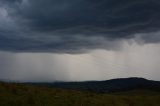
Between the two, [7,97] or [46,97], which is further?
[46,97]

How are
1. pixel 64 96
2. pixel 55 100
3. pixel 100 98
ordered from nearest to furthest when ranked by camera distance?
pixel 55 100 < pixel 64 96 < pixel 100 98

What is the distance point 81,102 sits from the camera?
30734 millimetres

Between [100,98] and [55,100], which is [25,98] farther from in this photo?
[100,98]

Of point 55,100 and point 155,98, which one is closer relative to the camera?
point 55,100

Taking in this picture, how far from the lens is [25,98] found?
95.3ft

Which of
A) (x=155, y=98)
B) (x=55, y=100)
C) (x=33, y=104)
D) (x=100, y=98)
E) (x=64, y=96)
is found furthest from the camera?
(x=155, y=98)

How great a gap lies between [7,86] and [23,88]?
162 centimetres

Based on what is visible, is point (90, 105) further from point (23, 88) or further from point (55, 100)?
point (23, 88)

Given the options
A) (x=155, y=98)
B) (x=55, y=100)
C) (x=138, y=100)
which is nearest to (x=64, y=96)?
(x=55, y=100)

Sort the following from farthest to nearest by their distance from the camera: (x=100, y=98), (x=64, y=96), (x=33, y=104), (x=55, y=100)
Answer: (x=100, y=98) → (x=64, y=96) → (x=55, y=100) → (x=33, y=104)

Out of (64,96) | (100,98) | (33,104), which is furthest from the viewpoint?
(100,98)

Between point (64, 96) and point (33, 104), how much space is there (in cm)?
511

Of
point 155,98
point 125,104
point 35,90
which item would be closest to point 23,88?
point 35,90

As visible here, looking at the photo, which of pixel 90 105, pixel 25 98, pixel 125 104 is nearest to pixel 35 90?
pixel 25 98
